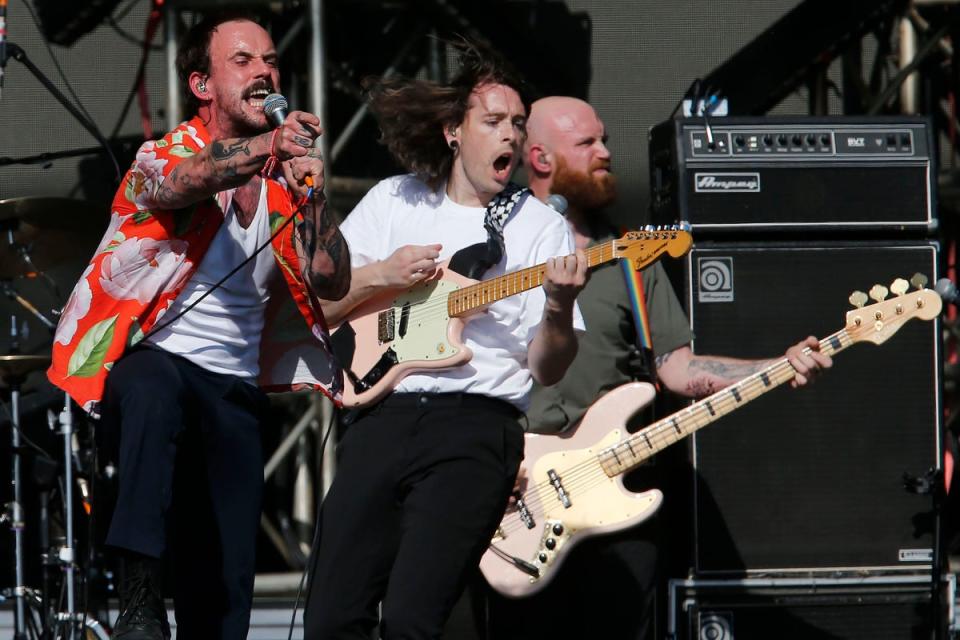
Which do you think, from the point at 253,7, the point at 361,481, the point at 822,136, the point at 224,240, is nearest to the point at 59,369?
the point at 224,240

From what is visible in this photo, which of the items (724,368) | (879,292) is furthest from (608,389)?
(879,292)

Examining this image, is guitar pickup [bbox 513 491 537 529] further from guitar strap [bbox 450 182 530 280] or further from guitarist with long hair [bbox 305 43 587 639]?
guitar strap [bbox 450 182 530 280]

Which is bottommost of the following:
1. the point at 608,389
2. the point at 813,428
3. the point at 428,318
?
the point at 813,428

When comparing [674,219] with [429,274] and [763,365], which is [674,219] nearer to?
[763,365]

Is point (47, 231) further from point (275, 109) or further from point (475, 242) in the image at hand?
point (275, 109)

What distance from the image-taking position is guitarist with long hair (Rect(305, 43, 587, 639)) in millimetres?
3482

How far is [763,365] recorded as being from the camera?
4434 millimetres

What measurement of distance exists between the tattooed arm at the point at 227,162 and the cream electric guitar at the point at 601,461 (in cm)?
169

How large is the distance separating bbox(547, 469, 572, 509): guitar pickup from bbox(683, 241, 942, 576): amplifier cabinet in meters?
0.40

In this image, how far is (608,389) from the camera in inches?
184

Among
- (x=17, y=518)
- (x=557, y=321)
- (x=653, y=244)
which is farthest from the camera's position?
(x=17, y=518)

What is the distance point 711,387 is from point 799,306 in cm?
39

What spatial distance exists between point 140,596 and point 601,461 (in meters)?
1.83

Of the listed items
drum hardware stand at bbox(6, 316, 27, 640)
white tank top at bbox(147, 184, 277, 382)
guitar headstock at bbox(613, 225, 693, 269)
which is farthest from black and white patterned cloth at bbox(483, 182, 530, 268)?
drum hardware stand at bbox(6, 316, 27, 640)
